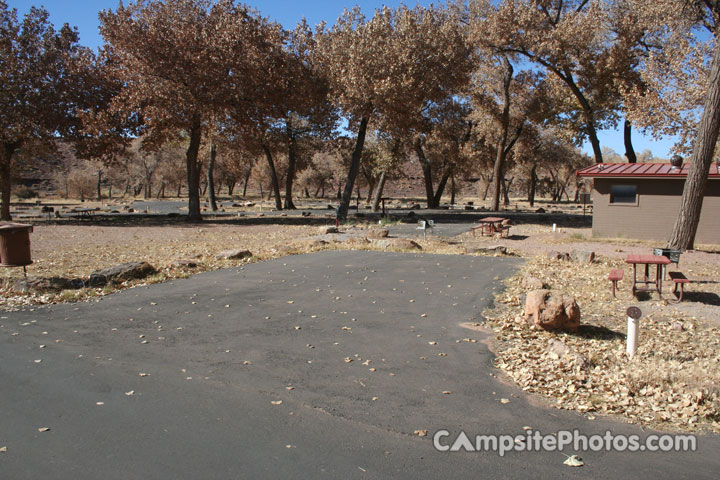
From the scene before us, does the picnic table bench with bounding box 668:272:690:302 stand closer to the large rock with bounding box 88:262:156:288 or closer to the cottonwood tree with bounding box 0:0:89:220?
the large rock with bounding box 88:262:156:288

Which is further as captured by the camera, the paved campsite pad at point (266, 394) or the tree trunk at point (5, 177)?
the tree trunk at point (5, 177)

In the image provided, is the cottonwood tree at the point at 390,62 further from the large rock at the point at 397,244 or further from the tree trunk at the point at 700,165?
the tree trunk at the point at 700,165

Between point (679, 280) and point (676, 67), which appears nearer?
point (679, 280)

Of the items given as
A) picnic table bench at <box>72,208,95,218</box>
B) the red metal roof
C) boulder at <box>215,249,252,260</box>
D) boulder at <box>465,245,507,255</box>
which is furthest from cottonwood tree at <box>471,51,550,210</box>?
picnic table bench at <box>72,208,95,218</box>

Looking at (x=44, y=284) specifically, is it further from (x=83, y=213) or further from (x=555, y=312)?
(x=83, y=213)

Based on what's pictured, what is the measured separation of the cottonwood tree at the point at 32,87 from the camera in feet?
73.2

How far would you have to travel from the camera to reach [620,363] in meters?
5.71

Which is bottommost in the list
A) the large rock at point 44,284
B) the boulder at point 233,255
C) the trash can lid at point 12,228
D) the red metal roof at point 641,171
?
the large rock at point 44,284

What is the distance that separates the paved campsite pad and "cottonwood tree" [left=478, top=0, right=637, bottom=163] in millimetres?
18383

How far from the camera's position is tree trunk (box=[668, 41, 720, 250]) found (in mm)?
14348

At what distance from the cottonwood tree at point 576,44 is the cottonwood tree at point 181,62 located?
38.1ft

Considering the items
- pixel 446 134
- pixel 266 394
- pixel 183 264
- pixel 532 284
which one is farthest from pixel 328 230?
pixel 446 134

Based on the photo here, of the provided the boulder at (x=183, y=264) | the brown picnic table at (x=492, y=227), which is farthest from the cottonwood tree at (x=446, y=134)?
the boulder at (x=183, y=264)

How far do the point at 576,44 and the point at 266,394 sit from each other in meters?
22.9
